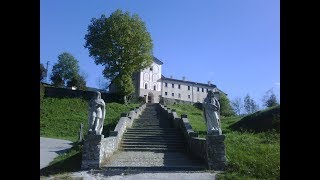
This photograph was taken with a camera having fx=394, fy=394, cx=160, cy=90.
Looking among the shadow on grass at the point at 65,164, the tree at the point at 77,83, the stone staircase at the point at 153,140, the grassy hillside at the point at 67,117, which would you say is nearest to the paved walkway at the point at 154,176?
the shadow on grass at the point at 65,164

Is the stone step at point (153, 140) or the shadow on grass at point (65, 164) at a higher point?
the stone step at point (153, 140)

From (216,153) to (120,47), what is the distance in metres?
36.1

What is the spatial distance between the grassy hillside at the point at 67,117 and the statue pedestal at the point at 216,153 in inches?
520

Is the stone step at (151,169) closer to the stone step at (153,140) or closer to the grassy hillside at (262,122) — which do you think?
the stone step at (153,140)

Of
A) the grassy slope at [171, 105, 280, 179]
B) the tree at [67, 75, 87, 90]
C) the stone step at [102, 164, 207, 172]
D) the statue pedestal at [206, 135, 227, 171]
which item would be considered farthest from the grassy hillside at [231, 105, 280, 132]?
the tree at [67, 75, 87, 90]

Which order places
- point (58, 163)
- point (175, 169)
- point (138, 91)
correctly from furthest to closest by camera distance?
point (138, 91) < point (58, 163) < point (175, 169)

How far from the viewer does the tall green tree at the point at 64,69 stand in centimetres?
6694

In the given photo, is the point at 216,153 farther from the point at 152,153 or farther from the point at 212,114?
the point at 152,153

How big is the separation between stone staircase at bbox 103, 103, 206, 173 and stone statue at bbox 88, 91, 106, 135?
149 cm

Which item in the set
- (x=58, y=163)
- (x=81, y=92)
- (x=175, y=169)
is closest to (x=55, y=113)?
(x=81, y=92)

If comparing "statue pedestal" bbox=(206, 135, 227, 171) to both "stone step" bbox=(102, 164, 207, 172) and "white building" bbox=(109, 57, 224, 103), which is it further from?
→ "white building" bbox=(109, 57, 224, 103)
